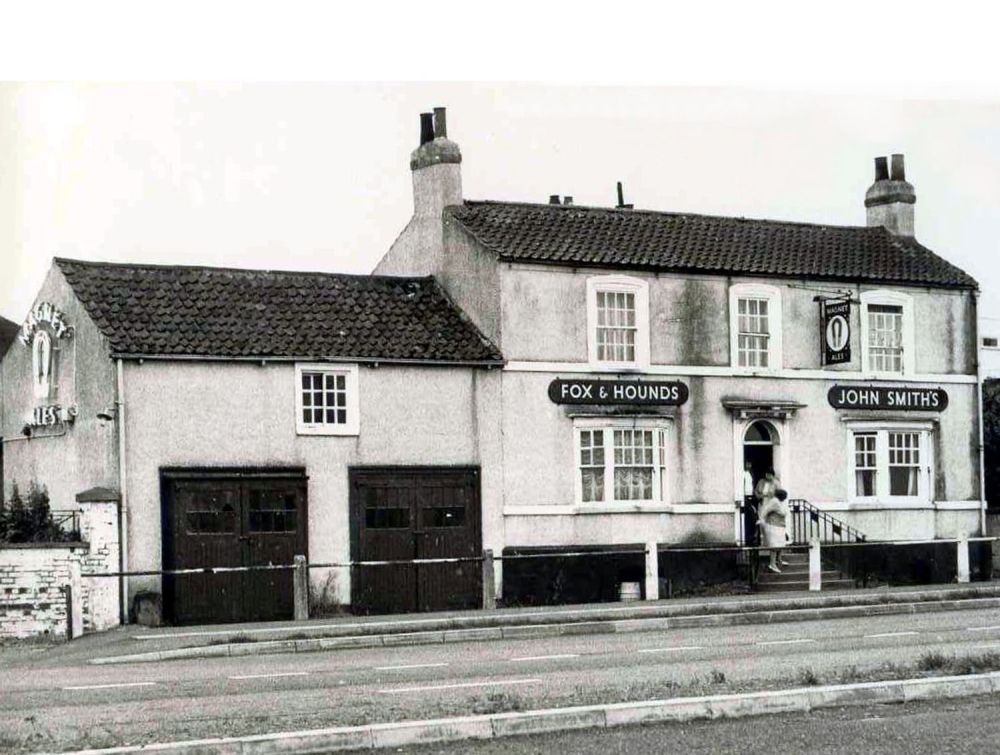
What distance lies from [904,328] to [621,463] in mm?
7332

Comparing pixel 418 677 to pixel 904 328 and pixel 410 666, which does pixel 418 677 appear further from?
pixel 904 328

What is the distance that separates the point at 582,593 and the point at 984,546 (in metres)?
9.55

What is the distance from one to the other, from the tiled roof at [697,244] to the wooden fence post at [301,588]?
25.4 feet

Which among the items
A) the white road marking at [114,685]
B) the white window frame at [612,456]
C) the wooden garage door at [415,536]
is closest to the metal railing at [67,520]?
the wooden garage door at [415,536]

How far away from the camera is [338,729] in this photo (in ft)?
42.4

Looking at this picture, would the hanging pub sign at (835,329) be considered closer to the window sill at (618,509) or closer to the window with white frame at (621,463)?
the window sill at (618,509)

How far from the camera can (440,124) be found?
34.2 metres

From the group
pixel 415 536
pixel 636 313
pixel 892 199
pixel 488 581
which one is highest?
pixel 892 199

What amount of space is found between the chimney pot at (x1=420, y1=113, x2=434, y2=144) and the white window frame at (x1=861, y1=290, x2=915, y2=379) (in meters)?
9.27

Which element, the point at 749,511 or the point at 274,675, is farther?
the point at 749,511

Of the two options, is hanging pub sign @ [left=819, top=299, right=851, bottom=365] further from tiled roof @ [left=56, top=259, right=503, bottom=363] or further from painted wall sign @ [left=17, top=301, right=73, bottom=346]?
painted wall sign @ [left=17, top=301, right=73, bottom=346]

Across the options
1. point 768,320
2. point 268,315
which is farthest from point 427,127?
point 768,320

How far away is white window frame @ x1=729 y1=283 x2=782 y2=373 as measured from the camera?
33688 millimetres

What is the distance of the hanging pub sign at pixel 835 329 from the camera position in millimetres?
34062
